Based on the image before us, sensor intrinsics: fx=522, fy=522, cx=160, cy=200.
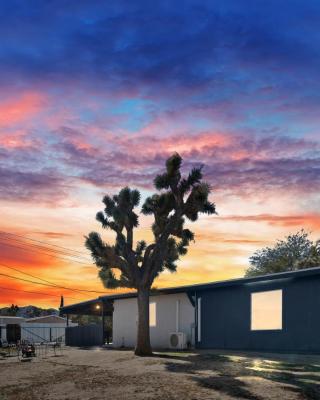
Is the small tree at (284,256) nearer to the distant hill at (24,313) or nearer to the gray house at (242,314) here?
the gray house at (242,314)

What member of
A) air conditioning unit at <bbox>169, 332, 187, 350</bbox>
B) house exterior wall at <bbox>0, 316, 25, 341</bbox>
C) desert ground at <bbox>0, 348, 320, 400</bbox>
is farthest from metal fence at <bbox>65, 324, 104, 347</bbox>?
desert ground at <bbox>0, 348, 320, 400</bbox>

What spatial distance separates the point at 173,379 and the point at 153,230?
537 inches

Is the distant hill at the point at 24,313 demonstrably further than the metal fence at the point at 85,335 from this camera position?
Yes

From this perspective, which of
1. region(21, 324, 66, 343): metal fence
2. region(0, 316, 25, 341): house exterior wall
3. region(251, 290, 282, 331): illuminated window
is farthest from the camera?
region(21, 324, 66, 343): metal fence

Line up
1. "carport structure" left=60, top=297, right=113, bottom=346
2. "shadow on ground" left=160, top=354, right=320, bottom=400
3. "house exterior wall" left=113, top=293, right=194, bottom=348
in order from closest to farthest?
"shadow on ground" left=160, top=354, right=320, bottom=400, "house exterior wall" left=113, top=293, right=194, bottom=348, "carport structure" left=60, top=297, right=113, bottom=346

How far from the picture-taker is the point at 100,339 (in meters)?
43.1

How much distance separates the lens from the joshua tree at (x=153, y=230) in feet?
91.5

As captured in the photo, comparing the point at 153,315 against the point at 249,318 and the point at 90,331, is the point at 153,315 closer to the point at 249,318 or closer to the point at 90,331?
the point at 249,318

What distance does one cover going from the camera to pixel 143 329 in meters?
28.9

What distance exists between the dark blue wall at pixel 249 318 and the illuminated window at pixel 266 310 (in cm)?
26

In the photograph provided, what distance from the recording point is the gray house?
24719 mm

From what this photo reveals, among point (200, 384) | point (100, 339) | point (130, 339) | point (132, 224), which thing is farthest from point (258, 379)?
point (100, 339)

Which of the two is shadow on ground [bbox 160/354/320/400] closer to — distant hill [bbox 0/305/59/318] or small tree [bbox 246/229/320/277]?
small tree [bbox 246/229/320/277]

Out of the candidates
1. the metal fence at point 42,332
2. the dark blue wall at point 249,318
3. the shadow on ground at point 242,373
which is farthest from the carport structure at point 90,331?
the shadow on ground at point 242,373
